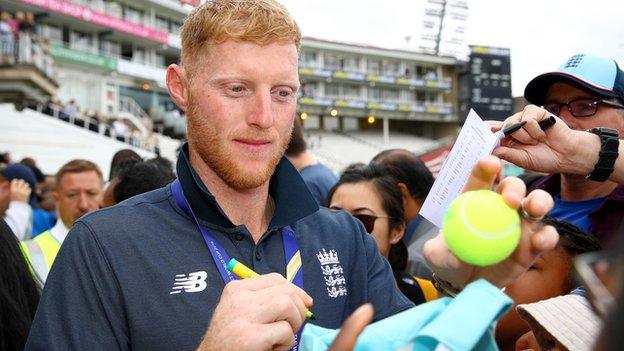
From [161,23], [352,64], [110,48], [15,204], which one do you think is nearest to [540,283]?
[15,204]

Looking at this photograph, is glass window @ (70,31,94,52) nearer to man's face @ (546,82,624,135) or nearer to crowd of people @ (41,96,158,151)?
crowd of people @ (41,96,158,151)

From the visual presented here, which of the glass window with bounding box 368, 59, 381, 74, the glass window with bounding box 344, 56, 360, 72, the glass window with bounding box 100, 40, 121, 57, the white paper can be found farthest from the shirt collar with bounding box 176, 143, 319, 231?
the glass window with bounding box 368, 59, 381, 74

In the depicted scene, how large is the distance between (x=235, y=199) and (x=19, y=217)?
4.37 metres

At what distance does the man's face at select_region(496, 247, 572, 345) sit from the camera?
221cm

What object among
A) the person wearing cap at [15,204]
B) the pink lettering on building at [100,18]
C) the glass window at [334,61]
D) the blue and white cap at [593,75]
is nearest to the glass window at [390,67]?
the glass window at [334,61]

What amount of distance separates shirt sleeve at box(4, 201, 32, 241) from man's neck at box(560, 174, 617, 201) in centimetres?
449

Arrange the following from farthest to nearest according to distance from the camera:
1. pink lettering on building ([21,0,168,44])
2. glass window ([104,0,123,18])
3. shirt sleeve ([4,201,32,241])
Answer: glass window ([104,0,123,18]) < pink lettering on building ([21,0,168,44]) < shirt sleeve ([4,201,32,241])

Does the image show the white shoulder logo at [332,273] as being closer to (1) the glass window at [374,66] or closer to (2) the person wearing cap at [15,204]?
(2) the person wearing cap at [15,204]

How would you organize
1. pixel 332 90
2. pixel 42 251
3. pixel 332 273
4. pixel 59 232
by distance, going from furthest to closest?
1. pixel 332 90
2. pixel 59 232
3. pixel 42 251
4. pixel 332 273

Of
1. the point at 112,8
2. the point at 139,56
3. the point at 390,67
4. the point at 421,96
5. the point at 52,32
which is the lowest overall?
the point at 421,96

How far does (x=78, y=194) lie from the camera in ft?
14.4

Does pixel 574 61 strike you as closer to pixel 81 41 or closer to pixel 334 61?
pixel 81 41

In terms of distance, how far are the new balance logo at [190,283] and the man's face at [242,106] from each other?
0.97 feet

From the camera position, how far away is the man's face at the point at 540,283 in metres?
2.21
